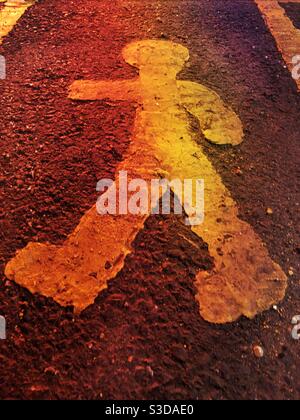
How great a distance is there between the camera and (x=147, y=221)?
177 cm

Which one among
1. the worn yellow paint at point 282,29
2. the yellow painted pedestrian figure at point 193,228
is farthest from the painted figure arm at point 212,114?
the worn yellow paint at point 282,29

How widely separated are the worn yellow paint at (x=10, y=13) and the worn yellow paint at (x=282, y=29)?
2.29 meters

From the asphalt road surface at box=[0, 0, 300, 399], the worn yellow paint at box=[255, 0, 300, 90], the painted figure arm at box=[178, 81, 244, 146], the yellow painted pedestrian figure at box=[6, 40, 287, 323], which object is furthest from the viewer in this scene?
the worn yellow paint at box=[255, 0, 300, 90]

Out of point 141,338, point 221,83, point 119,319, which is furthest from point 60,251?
point 221,83

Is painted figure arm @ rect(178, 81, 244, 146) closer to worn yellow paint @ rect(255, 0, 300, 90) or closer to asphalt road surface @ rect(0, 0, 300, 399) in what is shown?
asphalt road surface @ rect(0, 0, 300, 399)

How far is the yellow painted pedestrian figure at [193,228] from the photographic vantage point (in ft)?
5.08

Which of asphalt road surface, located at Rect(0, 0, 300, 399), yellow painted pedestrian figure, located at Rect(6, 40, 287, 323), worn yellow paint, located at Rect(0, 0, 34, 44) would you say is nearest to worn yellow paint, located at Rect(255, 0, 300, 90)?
asphalt road surface, located at Rect(0, 0, 300, 399)

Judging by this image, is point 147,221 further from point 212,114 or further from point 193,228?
point 212,114

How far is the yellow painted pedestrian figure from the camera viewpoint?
5.08 feet

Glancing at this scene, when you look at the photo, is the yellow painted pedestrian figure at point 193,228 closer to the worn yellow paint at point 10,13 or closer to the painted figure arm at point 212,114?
the painted figure arm at point 212,114

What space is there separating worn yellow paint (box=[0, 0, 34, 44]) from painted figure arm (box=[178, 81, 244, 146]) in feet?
5.30

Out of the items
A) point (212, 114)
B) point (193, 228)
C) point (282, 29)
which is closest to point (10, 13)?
point (212, 114)

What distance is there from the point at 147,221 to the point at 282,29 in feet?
8.49
